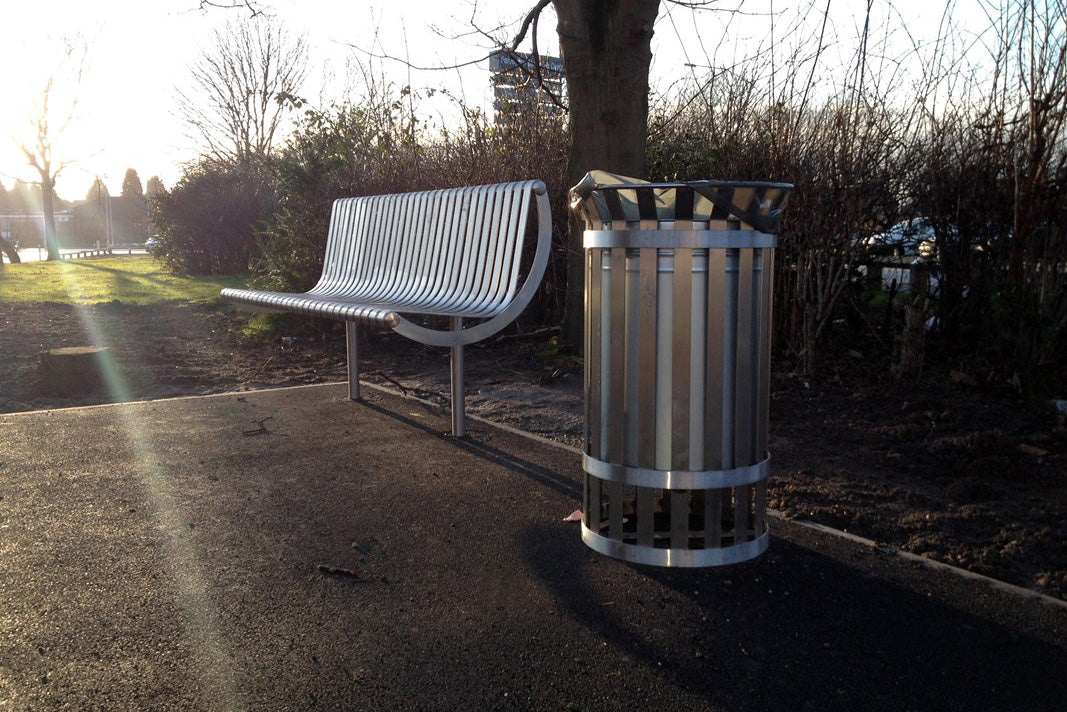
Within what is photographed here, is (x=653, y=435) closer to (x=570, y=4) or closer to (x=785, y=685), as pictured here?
(x=785, y=685)

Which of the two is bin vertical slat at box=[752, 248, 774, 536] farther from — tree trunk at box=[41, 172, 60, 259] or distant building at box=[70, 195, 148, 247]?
distant building at box=[70, 195, 148, 247]

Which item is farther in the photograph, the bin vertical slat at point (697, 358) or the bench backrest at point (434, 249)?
the bench backrest at point (434, 249)

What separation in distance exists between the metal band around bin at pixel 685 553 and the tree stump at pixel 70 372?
4.82 metres

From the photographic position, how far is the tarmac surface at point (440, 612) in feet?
6.95

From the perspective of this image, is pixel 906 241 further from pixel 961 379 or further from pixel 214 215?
pixel 214 215

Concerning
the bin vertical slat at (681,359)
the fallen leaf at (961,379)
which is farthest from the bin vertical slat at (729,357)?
the fallen leaf at (961,379)

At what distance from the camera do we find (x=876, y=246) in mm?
6027

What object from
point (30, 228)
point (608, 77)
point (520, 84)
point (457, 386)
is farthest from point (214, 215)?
point (30, 228)

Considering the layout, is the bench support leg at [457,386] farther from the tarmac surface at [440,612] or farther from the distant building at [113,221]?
the distant building at [113,221]

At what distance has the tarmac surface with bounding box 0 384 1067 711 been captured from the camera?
2119 millimetres

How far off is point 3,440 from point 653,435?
3.71 metres

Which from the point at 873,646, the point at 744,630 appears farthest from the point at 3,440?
the point at 873,646

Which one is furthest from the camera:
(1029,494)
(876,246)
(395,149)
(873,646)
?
(395,149)

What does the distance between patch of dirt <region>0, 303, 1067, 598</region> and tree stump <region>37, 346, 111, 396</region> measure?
0.10m
